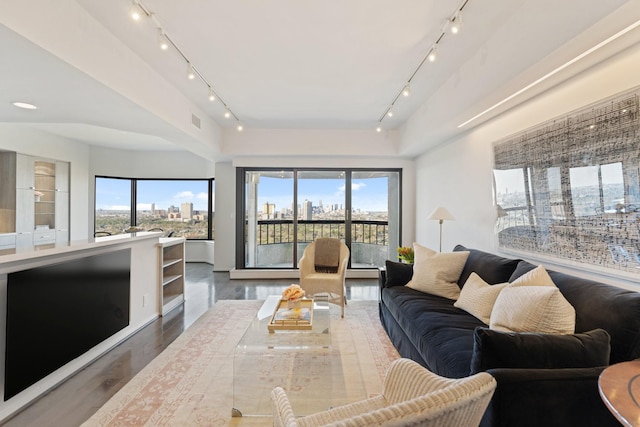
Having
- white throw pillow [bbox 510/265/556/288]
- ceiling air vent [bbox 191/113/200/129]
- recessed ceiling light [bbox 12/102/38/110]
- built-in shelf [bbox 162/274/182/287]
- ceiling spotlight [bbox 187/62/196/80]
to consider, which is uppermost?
ceiling spotlight [bbox 187/62/196/80]

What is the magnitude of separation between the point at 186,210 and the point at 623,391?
7600mm

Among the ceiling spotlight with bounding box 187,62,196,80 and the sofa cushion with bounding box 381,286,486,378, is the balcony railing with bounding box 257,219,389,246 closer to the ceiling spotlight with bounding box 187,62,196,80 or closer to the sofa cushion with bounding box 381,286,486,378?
the sofa cushion with bounding box 381,286,486,378

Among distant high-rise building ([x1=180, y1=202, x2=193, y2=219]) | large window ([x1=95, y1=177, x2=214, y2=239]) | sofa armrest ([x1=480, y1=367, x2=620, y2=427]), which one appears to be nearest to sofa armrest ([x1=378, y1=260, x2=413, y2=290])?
sofa armrest ([x1=480, y1=367, x2=620, y2=427])

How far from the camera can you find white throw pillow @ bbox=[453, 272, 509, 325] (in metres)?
2.16

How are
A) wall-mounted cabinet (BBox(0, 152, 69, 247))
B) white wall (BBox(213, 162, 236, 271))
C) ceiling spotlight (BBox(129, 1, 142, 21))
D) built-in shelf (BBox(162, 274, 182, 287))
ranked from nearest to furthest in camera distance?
ceiling spotlight (BBox(129, 1, 142, 21)) → built-in shelf (BBox(162, 274, 182, 287)) → wall-mounted cabinet (BBox(0, 152, 69, 247)) → white wall (BBox(213, 162, 236, 271))

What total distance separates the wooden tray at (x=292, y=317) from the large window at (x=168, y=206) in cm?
503

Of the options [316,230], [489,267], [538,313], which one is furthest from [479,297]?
[316,230]

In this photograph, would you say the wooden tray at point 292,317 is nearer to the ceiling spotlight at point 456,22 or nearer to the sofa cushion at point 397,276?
the sofa cushion at point 397,276

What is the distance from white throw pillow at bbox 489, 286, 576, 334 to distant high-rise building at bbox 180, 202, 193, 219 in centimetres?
693

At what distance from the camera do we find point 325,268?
4.14 metres

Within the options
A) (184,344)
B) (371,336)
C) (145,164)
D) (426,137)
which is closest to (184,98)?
(184,344)

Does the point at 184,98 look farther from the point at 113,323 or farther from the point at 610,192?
the point at 610,192

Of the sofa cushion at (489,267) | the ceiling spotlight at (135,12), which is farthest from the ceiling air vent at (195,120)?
the sofa cushion at (489,267)

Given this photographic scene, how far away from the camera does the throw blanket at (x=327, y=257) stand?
4.12m
